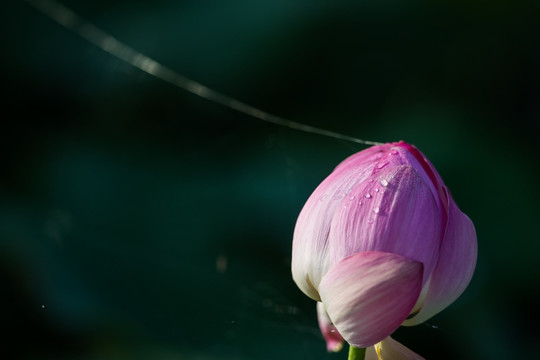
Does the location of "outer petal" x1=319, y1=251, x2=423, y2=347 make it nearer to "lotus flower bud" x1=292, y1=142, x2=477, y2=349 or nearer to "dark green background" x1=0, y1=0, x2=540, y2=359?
"lotus flower bud" x1=292, y1=142, x2=477, y2=349

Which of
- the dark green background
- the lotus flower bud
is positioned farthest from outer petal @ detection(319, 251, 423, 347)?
the dark green background

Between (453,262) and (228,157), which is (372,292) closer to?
(453,262)

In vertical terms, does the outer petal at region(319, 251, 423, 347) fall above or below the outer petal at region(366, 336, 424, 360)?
above

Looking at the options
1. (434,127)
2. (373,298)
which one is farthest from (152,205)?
(373,298)

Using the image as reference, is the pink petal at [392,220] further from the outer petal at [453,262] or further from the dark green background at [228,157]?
the dark green background at [228,157]

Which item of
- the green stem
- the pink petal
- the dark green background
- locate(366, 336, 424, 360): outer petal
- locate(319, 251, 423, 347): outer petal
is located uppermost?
the pink petal

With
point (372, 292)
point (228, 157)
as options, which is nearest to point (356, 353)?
point (372, 292)

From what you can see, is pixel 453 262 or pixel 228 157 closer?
pixel 453 262
